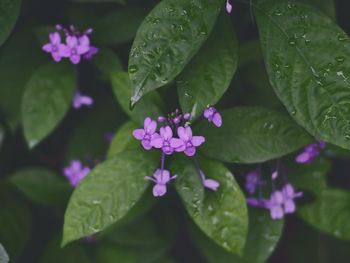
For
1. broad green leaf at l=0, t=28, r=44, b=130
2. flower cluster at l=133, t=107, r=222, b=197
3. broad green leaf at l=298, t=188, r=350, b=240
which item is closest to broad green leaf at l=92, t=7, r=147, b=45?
broad green leaf at l=0, t=28, r=44, b=130

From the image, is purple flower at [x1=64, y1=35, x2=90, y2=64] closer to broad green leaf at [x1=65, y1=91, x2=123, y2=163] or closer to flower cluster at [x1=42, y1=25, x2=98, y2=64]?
flower cluster at [x1=42, y1=25, x2=98, y2=64]

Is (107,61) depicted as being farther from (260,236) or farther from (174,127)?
(260,236)

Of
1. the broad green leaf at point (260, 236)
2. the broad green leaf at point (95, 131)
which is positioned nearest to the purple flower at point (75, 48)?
the broad green leaf at point (95, 131)

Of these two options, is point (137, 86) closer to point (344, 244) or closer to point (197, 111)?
point (197, 111)

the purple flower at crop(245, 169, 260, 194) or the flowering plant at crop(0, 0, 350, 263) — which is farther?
the purple flower at crop(245, 169, 260, 194)

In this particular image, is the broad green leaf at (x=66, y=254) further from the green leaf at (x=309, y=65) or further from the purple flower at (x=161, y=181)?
the green leaf at (x=309, y=65)

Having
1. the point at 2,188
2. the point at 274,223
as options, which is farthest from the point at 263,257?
the point at 2,188

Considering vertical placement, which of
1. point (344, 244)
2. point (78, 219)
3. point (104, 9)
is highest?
point (104, 9)
